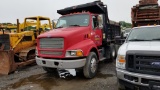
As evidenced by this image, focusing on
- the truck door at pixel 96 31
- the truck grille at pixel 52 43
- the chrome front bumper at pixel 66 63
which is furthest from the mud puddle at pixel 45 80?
the truck door at pixel 96 31

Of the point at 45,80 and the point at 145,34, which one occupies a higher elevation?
the point at 145,34

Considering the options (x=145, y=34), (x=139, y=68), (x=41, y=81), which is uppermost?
(x=145, y=34)

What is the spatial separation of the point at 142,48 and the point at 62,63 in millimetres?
2761

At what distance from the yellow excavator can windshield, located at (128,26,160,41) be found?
5197 mm

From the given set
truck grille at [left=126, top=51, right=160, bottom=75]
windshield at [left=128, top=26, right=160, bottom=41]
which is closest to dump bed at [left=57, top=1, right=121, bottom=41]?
windshield at [left=128, top=26, right=160, bottom=41]

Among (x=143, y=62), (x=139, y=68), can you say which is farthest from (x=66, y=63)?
(x=143, y=62)

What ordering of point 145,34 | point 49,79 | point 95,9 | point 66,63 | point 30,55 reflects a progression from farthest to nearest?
point 30,55
point 95,9
point 49,79
point 66,63
point 145,34

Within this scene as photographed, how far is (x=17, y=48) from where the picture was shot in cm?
905

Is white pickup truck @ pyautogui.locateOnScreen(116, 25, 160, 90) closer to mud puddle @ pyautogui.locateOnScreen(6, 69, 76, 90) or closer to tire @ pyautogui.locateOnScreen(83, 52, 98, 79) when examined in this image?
A: tire @ pyautogui.locateOnScreen(83, 52, 98, 79)

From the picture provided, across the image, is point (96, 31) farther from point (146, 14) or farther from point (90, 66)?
point (146, 14)

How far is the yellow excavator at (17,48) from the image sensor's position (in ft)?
26.4

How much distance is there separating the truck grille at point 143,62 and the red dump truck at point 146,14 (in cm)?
840

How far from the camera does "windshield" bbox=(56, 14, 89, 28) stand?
749cm

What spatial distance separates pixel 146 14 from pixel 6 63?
9163mm
